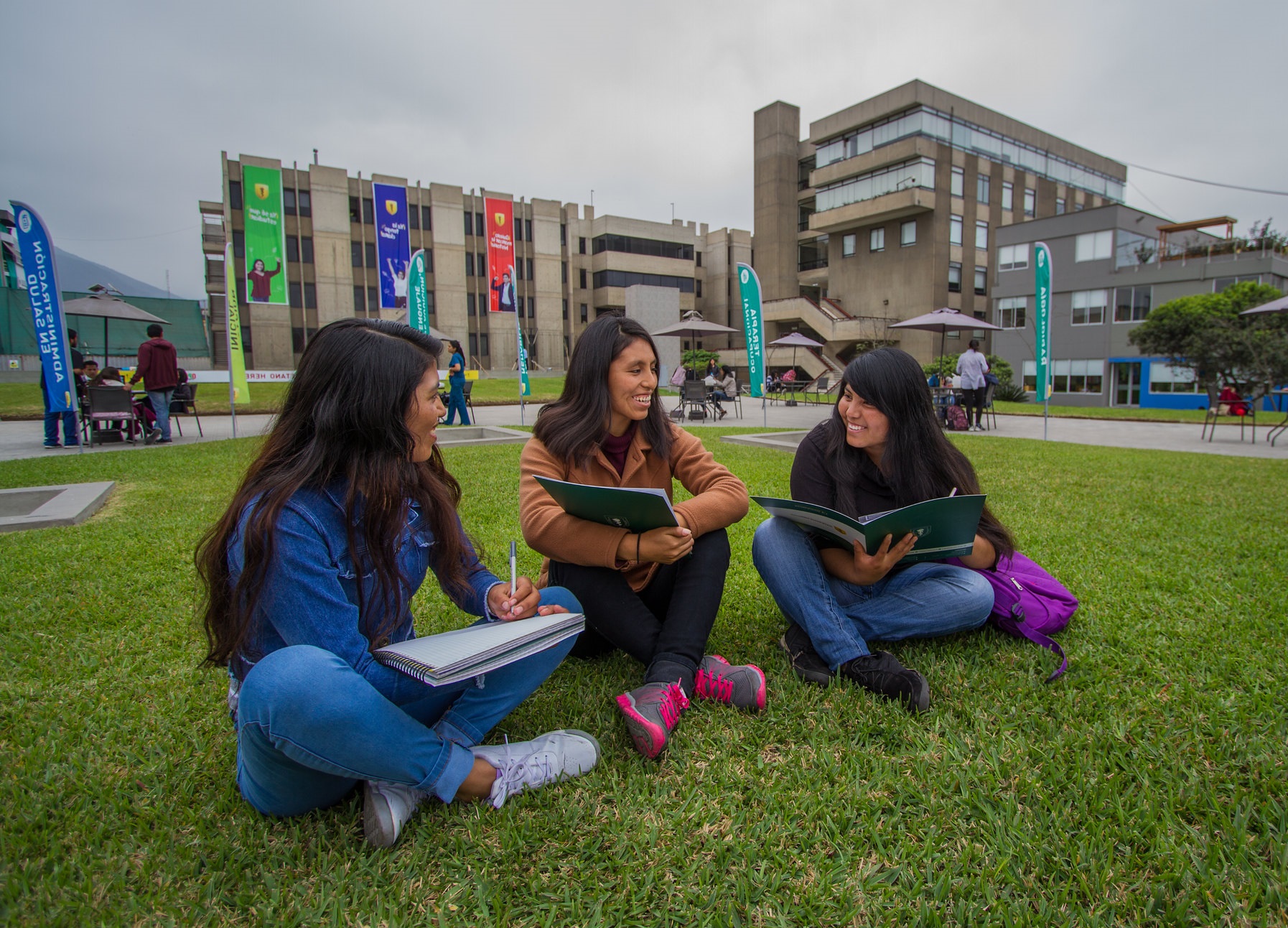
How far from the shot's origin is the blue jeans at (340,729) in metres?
1.36

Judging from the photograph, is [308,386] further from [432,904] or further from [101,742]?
[101,742]

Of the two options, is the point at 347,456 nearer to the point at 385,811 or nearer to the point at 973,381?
the point at 385,811

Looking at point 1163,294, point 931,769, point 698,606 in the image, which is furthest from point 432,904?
point 1163,294

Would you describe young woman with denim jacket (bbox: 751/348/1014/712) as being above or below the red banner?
below

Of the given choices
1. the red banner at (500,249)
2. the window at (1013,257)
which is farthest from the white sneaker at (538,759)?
the window at (1013,257)

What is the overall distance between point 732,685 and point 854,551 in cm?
59

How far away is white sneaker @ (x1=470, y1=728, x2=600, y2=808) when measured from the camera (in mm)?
1743

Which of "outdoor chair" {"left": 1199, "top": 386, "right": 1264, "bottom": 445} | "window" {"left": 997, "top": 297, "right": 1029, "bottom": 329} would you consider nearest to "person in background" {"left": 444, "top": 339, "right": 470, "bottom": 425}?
"outdoor chair" {"left": 1199, "top": 386, "right": 1264, "bottom": 445}

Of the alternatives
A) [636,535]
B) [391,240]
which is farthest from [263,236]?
[636,535]

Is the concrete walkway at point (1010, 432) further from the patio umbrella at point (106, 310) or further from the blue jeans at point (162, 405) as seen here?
the patio umbrella at point (106, 310)

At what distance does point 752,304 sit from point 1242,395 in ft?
33.1

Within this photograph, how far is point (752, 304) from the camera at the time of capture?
13641mm

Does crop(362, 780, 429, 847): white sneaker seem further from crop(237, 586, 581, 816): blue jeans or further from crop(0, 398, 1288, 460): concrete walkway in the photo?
crop(0, 398, 1288, 460): concrete walkway

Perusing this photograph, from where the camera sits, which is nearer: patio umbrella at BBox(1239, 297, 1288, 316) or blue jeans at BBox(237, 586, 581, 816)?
blue jeans at BBox(237, 586, 581, 816)
